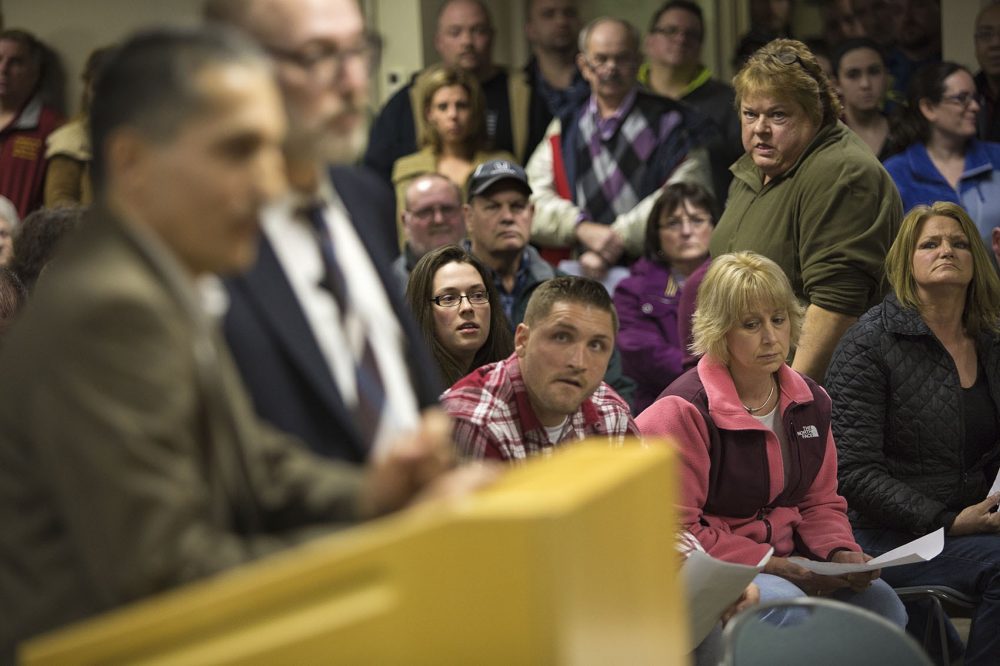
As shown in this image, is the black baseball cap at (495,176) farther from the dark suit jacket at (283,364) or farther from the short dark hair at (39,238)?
the dark suit jacket at (283,364)

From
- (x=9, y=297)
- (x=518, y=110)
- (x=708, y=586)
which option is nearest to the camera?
(x=708, y=586)

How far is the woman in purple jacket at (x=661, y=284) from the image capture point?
440 cm

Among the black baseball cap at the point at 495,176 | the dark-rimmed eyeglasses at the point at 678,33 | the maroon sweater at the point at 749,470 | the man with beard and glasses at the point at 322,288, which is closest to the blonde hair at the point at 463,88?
the black baseball cap at the point at 495,176

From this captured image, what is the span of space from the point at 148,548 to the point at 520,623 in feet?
1.09

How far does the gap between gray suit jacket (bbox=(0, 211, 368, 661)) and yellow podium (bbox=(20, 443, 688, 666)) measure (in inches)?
1.7

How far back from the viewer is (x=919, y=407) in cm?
377

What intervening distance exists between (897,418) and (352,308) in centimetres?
259

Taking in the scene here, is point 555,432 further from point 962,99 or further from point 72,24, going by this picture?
point 72,24

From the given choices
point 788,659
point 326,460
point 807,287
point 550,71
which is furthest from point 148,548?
point 550,71

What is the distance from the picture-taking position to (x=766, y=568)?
347cm

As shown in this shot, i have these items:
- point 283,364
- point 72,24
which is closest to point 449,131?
point 72,24

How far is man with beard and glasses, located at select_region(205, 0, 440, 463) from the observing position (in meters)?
1.42

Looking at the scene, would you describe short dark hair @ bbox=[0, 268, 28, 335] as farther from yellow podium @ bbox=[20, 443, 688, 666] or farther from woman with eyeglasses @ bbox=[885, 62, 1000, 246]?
woman with eyeglasses @ bbox=[885, 62, 1000, 246]

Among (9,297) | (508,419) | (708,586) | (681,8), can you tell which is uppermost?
(681,8)
